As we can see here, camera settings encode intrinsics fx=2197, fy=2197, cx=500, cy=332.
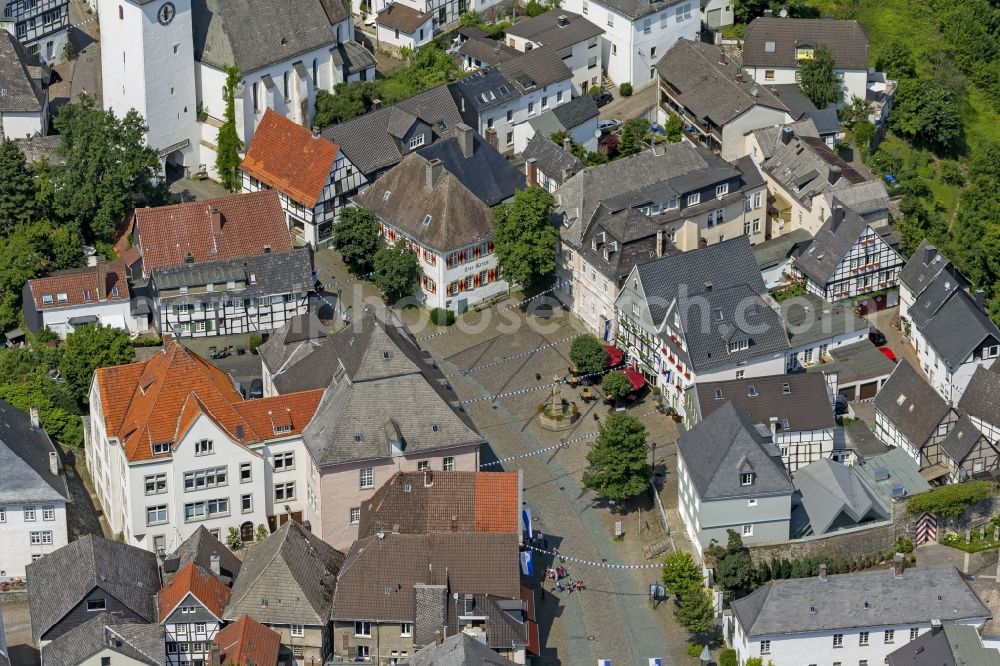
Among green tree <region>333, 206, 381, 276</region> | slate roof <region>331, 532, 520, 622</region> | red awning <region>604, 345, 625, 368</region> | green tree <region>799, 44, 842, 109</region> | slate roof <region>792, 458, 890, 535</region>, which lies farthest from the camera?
green tree <region>799, 44, 842, 109</region>

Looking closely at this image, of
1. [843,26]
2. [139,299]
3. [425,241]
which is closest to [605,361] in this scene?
[425,241]

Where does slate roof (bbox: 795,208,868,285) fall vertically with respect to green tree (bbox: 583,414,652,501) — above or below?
above

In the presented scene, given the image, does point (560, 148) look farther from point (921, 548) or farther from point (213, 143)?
point (921, 548)

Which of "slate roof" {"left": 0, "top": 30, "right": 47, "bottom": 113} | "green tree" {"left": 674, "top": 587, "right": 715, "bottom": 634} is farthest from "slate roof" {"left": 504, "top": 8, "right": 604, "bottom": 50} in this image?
"green tree" {"left": 674, "top": 587, "right": 715, "bottom": 634}

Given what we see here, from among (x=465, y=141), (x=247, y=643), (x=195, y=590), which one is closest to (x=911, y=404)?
(x=465, y=141)

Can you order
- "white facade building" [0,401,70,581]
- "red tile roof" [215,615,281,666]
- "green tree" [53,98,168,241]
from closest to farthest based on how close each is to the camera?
"red tile roof" [215,615,281,666]
"white facade building" [0,401,70,581]
"green tree" [53,98,168,241]

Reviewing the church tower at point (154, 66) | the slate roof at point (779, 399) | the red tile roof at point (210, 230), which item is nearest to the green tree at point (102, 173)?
the red tile roof at point (210, 230)

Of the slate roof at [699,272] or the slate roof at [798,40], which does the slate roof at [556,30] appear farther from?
the slate roof at [699,272]

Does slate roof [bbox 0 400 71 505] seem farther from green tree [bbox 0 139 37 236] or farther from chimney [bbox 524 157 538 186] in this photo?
chimney [bbox 524 157 538 186]
